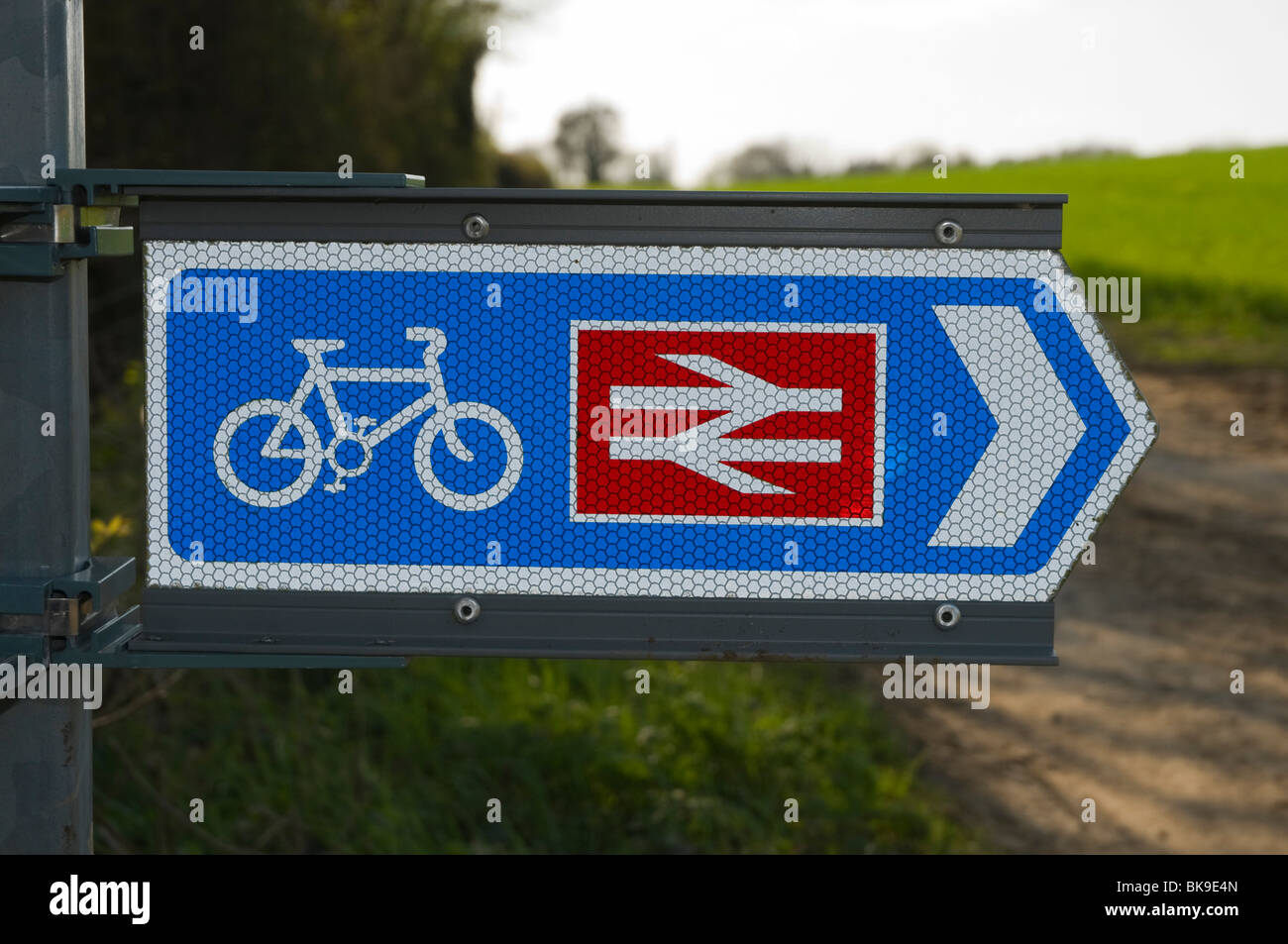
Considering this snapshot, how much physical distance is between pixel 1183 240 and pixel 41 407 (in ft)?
88.9

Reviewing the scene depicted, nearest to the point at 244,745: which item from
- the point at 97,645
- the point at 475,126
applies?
the point at 97,645

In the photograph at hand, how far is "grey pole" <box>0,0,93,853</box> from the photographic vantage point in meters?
1.70

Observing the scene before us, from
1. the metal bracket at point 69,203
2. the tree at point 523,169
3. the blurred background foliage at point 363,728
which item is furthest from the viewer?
the tree at point 523,169

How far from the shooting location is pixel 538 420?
173 cm

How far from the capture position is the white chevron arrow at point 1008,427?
5.65 ft

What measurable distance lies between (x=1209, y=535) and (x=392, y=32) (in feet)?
24.1

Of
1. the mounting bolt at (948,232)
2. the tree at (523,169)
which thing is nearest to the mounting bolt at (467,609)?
the mounting bolt at (948,232)

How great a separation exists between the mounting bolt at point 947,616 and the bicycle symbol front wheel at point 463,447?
0.58m

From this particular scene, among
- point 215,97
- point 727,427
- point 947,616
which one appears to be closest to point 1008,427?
point 947,616

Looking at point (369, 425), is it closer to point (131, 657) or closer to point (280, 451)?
point (280, 451)

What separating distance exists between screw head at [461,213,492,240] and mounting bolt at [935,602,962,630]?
0.77m

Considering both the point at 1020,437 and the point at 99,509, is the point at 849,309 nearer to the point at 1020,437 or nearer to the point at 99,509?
the point at 1020,437

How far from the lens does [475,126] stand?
11148mm

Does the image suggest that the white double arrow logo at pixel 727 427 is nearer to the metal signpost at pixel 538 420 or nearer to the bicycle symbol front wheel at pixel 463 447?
the metal signpost at pixel 538 420
